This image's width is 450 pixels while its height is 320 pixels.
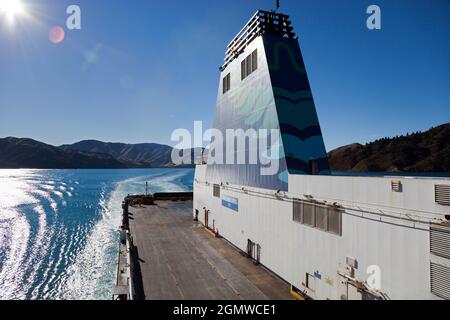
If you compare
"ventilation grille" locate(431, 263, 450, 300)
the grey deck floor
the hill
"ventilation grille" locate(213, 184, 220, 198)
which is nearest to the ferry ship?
"ventilation grille" locate(431, 263, 450, 300)

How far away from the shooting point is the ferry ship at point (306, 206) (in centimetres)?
1079

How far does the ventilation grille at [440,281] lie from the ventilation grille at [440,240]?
1.52ft

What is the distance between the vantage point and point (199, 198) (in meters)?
41.3

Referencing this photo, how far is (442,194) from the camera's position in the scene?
10125 mm

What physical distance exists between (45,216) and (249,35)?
66.7m

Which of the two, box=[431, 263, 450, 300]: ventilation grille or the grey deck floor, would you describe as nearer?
box=[431, 263, 450, 300]: ventilation grille

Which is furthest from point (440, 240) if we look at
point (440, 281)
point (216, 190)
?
point (216, 190)

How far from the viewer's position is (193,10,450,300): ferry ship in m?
10.8

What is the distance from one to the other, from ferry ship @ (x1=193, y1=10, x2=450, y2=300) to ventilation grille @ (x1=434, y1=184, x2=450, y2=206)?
1.4 inches

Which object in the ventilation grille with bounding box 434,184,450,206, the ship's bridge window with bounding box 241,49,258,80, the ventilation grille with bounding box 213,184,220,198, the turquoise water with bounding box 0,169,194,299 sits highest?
the ship's bridge window with bounding box 241,49,258,80

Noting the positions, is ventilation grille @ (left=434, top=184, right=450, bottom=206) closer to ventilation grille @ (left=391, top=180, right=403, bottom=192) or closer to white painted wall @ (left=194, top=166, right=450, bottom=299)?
white painted wall @ (left=194, top=166, right=450, bottom=299)

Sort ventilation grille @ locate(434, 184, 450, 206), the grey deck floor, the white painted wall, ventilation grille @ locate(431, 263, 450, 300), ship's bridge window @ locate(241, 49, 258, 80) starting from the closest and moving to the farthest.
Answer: ventilation grille @ locate(431, 263, 450, 300), ventilation grille @ locate(434, 184, 450, 206), the white painted wall, the grey deck floor, ship's bridge window @ locate(241, 49, 258, 80)

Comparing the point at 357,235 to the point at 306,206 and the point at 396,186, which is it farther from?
the point at 306,206

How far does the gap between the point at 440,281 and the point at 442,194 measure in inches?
117
